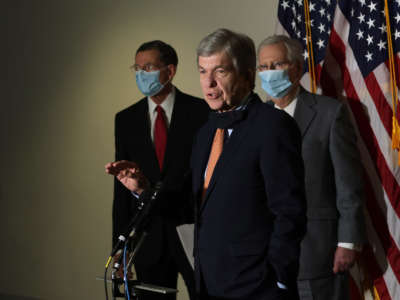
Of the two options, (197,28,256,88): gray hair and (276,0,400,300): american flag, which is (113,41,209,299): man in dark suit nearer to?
(276,0,400,300): american flag

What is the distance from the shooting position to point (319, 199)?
2.68 metres

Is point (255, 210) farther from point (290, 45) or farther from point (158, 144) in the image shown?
point (290, 45)

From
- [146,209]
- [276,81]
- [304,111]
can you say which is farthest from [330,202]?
[146,209]

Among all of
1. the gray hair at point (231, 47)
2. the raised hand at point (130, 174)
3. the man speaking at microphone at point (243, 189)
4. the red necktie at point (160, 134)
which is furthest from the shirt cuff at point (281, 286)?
the red necktie at point (160, 134)

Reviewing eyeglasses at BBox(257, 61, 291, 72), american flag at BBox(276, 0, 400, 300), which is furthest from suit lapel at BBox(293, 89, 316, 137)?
american flag at BBox(276, 0, 400, 300)

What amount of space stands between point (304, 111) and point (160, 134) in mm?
708

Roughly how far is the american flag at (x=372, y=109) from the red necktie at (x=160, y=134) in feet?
3.19

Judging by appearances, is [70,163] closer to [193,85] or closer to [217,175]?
[193,85]

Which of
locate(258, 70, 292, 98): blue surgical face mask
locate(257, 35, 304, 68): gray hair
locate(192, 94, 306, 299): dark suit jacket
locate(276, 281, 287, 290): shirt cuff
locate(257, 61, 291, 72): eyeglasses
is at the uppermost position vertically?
locate(257, 35, 304, 68): gray hair

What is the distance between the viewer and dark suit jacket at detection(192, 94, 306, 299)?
1654mm

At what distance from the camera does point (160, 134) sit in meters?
2.92

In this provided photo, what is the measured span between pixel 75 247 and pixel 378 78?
2.71 m

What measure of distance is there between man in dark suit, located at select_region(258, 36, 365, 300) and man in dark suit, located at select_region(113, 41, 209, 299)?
541mm

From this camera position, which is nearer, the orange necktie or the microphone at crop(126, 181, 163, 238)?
the microphone at crop(126, 181, 163, 238)
